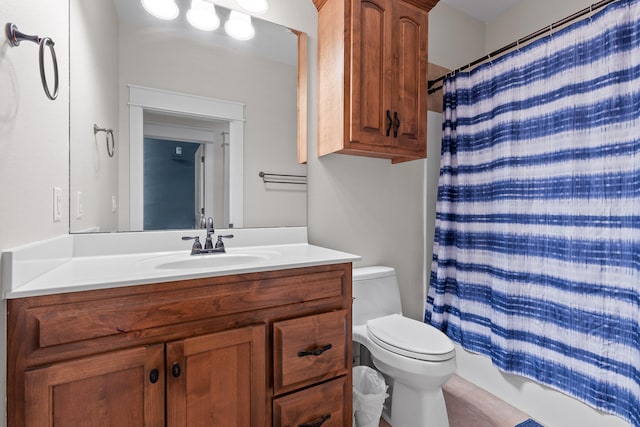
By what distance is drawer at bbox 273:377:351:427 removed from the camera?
1.06 meters

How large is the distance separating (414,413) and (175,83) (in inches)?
75.0

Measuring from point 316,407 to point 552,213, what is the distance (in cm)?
143

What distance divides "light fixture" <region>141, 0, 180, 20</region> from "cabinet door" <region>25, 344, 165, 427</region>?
143 centimetres

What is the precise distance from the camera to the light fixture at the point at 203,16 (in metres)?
1.46

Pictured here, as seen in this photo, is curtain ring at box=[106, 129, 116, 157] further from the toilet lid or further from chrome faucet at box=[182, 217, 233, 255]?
the toilet lid

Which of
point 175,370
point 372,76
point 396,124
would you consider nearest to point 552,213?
point 396,124

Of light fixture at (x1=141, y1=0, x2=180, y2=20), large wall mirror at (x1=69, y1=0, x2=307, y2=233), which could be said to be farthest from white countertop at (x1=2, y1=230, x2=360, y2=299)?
light fixture at (x1=141, y1=0, x2=180, y2=20)

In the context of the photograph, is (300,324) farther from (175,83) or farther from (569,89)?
(569,89)

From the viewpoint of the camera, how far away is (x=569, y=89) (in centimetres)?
145

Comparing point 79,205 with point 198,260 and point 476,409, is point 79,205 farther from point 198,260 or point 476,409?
point 476,409

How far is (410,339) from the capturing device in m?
1.41

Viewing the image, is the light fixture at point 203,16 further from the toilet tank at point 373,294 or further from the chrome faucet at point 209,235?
the toilet tank at point 373,294

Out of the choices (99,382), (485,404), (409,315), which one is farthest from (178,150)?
(485,404)

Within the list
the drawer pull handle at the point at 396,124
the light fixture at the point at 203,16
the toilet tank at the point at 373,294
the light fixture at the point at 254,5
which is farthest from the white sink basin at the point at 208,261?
the light fixture at the point at 254,5
